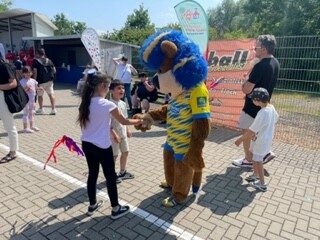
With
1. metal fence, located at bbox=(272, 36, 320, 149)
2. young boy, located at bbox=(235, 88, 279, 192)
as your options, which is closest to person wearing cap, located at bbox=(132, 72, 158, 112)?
metal fence, located at bbox=(272, 36, 320, 149)

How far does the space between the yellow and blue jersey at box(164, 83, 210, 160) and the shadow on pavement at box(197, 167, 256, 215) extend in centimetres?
85

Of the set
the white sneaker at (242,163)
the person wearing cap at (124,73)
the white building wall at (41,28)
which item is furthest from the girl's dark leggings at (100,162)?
the white building wall at (41,28)

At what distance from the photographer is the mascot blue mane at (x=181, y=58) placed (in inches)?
125

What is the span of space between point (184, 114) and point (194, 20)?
4367mm

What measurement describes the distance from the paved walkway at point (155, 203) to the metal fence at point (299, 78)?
161 cm

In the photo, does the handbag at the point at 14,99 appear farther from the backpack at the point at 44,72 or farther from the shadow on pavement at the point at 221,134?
the shadow on pavement at the point at 221,134

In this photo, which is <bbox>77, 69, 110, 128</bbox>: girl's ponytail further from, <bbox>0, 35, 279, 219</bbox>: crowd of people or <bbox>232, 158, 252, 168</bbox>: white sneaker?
<bbox>232, 158, 252, 168</bbox>: white sneaker

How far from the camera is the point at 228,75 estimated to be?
735 centimetres

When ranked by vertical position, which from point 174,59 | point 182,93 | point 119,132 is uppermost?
point 174,59

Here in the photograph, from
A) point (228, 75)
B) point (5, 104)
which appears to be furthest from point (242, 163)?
point (5, 104)

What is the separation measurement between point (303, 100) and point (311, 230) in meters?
4.77

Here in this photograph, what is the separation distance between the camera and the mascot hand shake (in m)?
3.18

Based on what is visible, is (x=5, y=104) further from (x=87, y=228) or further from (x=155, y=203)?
(x=155, y=203)

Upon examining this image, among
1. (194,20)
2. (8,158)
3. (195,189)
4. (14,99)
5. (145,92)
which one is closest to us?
(195,189)
